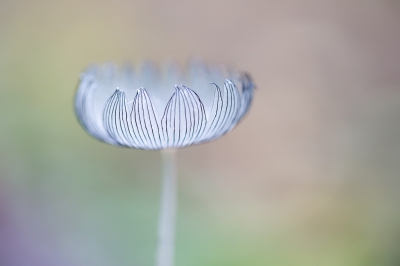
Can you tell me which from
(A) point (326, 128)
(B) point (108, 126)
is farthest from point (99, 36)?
(A) point (326, 128)

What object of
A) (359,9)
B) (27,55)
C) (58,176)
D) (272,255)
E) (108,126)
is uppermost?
(359,9)

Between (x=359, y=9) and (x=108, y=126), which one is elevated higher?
(x=359, y=9)

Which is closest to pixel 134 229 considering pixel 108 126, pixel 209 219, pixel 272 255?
pixel 209 219

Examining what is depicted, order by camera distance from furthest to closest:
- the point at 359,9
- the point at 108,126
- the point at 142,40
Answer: the point at 142,40, the point at 359,9, the point at 108,126

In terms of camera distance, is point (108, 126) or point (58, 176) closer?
point (108, 126)

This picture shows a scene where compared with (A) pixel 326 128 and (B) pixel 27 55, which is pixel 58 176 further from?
(A) pixel 326 128

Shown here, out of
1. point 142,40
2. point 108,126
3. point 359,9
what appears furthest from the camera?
point 142,40

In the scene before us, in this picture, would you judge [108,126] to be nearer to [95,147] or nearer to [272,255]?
[95,147]
